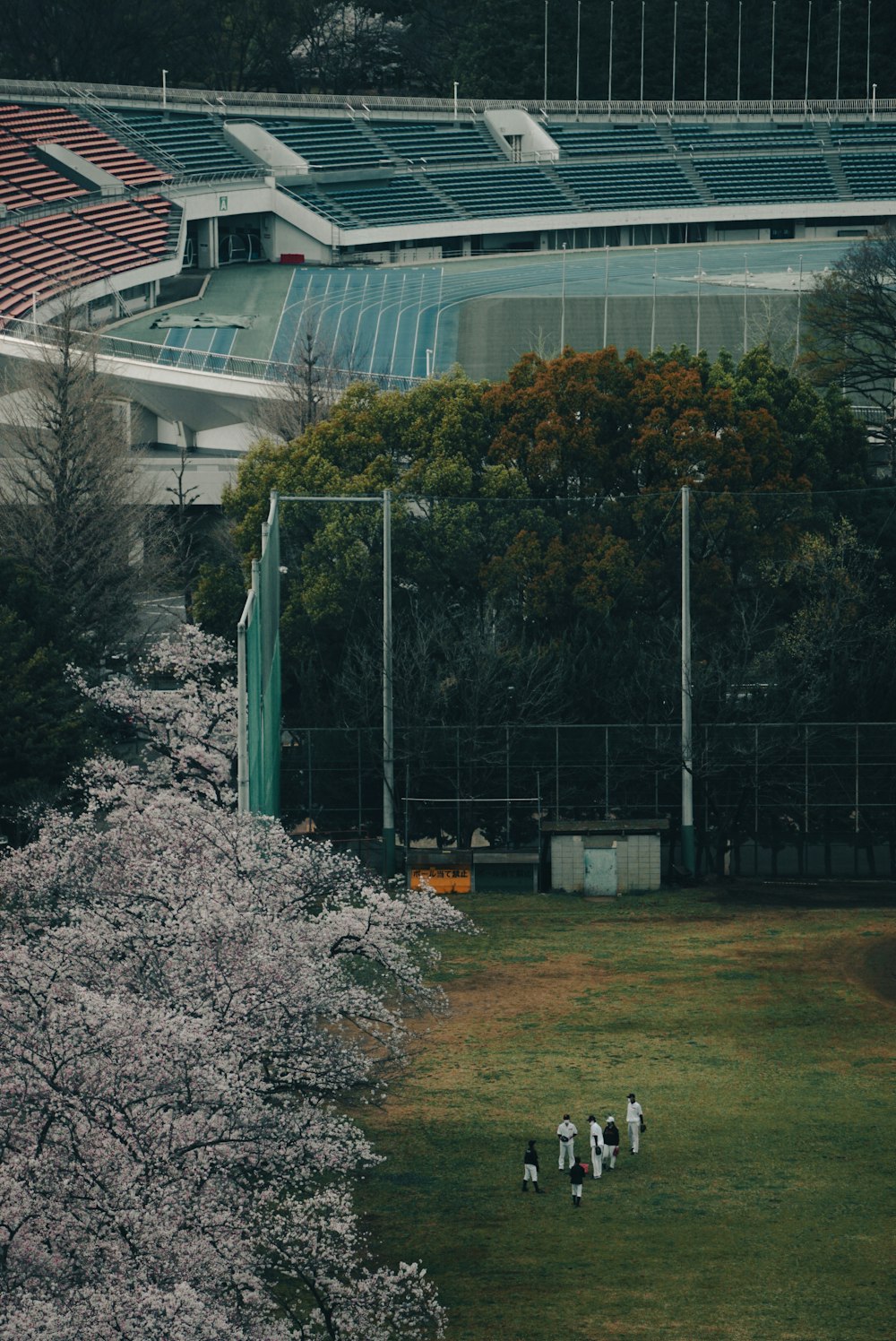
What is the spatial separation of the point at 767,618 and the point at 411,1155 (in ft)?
89.0

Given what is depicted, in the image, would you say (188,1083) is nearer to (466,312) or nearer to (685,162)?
(466,312)

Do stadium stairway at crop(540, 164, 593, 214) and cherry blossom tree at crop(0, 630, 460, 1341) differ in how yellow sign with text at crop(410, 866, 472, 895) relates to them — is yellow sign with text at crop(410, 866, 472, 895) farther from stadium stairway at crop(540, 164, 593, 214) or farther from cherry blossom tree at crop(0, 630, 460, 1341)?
stadium stairway at crop(540, 164, 593, 214)

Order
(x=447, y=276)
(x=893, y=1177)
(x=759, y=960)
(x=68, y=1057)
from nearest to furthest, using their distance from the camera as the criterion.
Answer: (x=68, y=1057)
(x=893, y=1177)
(x=759, y=960)
(x=447, y=276)

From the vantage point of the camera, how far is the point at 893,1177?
35562mm

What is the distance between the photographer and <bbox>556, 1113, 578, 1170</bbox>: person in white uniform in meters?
35.4

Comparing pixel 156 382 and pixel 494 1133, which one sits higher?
pixel 156 382

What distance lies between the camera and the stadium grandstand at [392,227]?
9975cm

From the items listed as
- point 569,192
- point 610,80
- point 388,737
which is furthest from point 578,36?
point 388,737

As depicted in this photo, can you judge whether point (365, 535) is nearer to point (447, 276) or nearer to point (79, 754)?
point (79, 754)

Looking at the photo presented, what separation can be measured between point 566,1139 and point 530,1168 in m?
0.93

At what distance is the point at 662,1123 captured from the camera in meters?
38.3

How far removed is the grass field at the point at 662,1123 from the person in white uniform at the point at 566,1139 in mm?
654

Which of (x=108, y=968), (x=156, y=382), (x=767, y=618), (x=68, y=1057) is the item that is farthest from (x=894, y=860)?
(x=156, y=382)

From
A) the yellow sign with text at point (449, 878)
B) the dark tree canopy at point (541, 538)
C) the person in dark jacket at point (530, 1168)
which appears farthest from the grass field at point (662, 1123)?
the dark tree canopy at point (541, 538)
